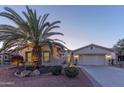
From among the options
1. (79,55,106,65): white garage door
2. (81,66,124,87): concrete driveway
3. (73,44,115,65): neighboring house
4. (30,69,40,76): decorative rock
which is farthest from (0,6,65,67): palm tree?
(73,44,115,65): neighboring house

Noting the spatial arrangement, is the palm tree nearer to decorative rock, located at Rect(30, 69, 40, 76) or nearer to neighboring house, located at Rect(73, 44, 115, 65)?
decorative rock, located at Rect(30, 69, 40, 76)

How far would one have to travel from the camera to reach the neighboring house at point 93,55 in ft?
113

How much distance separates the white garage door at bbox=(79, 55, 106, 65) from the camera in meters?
34.2

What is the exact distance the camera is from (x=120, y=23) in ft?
78.8

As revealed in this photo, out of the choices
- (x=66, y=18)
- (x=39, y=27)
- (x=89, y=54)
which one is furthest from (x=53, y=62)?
(x=89, y=54)

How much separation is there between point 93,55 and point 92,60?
2.45 feet

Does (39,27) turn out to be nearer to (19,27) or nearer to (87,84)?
(19,27)

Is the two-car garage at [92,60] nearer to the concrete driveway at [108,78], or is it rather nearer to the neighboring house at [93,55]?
the neighboring house at [93,55]

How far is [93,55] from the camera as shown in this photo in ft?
114

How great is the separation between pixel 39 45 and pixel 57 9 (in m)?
3.71

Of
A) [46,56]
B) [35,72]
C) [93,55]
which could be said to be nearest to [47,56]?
[46,56]

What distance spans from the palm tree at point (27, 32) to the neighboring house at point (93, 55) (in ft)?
48.8

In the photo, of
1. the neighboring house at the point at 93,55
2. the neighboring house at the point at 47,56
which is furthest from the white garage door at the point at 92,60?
the neighboring house at the point at 47,56

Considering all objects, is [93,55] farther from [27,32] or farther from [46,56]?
[27,32]
